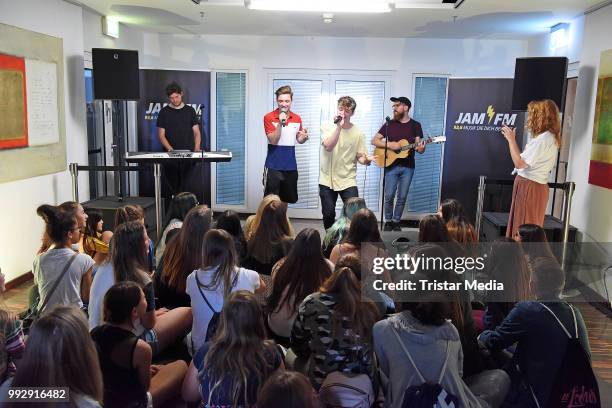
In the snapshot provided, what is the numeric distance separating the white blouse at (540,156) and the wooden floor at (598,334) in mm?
1206

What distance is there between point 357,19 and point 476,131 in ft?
8.13

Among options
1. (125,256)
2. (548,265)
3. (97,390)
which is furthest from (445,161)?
(97,390)

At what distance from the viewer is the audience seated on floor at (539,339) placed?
6.83 ft

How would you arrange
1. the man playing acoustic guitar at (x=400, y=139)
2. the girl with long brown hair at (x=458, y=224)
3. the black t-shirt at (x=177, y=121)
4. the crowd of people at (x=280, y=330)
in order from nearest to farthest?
1. the crowd of people at (x=280, y=330)
2. the girl with long brown hair at (x=458, y=224)
3. the man playing acoustic guitar at (x=400, y=139)
4. the black t-shirt at (x=177, y=121)

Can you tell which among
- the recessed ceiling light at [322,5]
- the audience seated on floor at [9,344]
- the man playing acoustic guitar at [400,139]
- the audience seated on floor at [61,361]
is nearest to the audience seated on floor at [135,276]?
the audience seated on floor at [9,344]

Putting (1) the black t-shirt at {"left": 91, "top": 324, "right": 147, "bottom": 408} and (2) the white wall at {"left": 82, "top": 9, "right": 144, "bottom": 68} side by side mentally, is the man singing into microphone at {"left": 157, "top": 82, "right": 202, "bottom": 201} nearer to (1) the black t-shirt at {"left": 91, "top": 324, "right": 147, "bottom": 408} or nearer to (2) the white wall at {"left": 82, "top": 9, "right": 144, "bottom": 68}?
(2) the white wall at {"left": 82, "top": 9, "right": 144, "bottom": 68}

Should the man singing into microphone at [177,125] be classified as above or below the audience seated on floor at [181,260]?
above

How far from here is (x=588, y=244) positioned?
4.97 metres

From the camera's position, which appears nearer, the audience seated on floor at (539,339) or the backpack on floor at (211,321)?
the audience seated on floor at (539,339)

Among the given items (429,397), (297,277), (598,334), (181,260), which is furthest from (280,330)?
(598,334)

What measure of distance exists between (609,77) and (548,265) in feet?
9.97

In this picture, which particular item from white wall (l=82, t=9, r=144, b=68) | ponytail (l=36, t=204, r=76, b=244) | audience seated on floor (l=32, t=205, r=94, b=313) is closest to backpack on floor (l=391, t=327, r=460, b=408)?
audience seated on floor (l=32, t=205, r=94, b=313)

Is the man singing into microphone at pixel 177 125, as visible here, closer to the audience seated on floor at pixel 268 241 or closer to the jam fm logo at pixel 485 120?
the audience seated on floor at pixel 268 241

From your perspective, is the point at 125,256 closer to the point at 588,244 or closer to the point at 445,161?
the point at 588,244
